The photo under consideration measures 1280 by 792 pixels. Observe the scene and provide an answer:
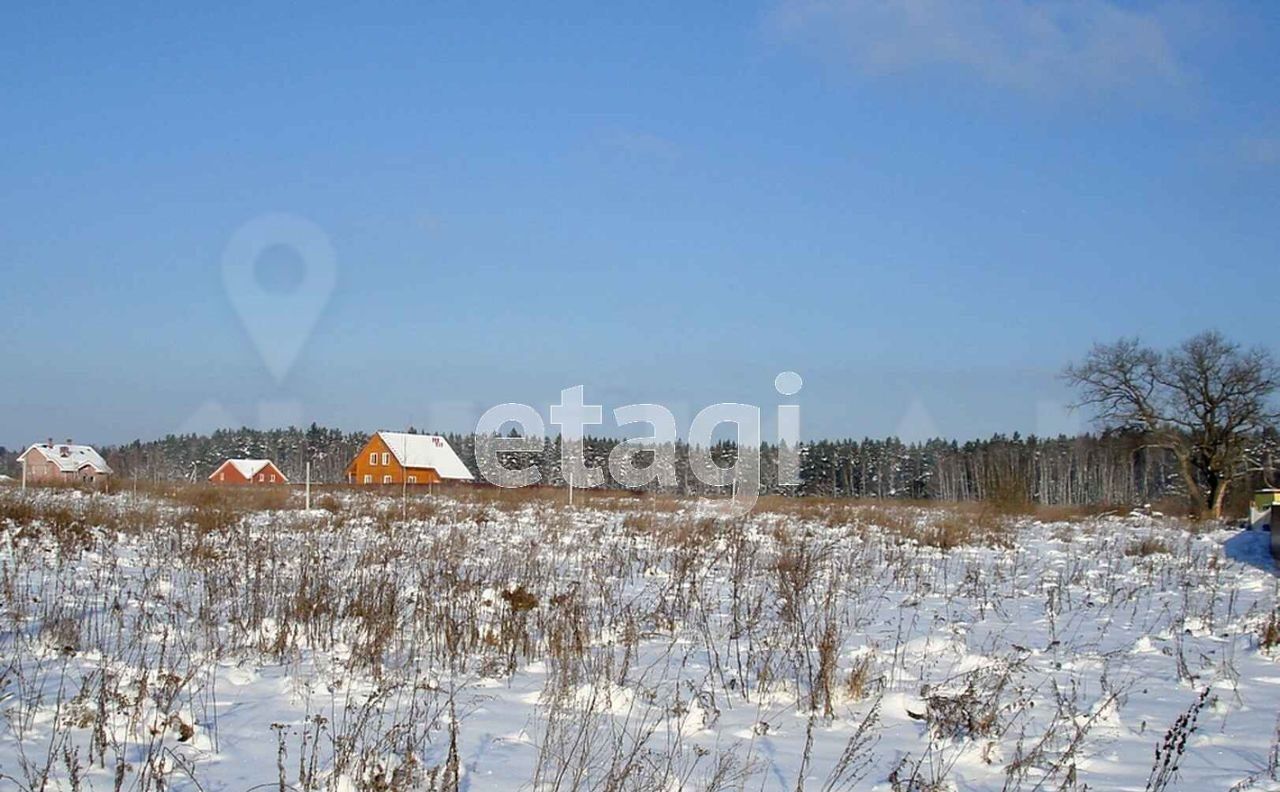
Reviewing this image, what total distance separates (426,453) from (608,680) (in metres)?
52.9

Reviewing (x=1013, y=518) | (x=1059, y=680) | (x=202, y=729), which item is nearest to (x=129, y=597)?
(x=202, y=729)

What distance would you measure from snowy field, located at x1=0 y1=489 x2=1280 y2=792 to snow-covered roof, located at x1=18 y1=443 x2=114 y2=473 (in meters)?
65.0

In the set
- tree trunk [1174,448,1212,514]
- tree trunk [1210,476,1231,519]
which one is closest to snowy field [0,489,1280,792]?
tree trunk [1210,476,1231,519]

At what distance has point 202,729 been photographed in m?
4.05

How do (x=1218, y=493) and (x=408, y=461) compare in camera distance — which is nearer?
(x=1218, y=493)

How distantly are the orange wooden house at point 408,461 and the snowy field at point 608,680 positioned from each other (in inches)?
1767

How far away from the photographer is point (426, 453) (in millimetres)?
55906

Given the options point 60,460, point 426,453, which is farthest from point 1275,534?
point 60,460

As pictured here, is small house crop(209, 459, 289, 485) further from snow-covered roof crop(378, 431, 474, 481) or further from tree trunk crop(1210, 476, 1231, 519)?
tree trunk crop(1210, 476, 1231, 519)

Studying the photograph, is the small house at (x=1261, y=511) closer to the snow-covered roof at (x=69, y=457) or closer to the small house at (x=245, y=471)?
the small house at (x=245, y=471)

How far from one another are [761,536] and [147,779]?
1182 cm

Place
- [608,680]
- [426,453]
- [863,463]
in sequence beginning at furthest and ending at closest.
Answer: [863,463] < [426,453] < [608,680]

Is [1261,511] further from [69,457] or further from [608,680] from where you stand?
[69,457]

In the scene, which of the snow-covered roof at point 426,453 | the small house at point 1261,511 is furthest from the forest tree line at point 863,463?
the small house at point 1261,511
